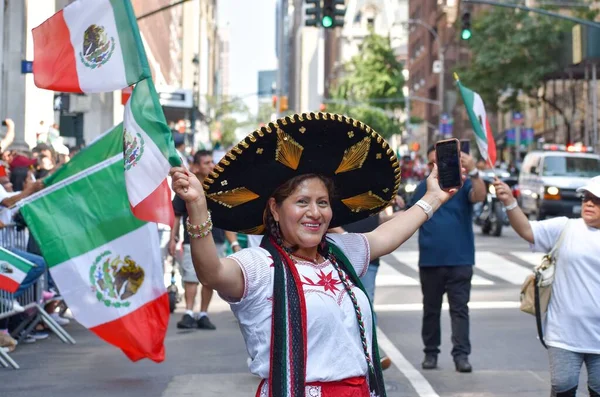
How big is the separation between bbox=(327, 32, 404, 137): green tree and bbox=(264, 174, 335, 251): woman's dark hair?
254 ft

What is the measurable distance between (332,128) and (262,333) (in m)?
0.78

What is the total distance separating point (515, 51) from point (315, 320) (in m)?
48.0

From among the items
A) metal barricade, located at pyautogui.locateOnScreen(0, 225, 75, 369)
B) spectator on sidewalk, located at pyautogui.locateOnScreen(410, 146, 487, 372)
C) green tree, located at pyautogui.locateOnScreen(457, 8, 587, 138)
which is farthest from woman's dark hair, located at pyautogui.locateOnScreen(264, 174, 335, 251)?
green tree, located at pyautogui.locateOnScreen(457, 8, 587, 138)

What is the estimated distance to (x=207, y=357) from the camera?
1134 cm

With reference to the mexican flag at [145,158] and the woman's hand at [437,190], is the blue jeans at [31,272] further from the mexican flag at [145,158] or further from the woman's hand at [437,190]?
the woman's hand at [437,190]

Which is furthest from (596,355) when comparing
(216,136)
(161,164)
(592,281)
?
(216,136)

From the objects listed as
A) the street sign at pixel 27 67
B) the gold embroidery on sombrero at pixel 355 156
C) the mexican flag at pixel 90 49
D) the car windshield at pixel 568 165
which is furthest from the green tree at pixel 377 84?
the gold embroidery on sombrero at pixel 355 156

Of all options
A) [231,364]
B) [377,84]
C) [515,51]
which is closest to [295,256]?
[231,364]

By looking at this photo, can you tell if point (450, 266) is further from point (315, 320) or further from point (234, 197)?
point (315, 320)

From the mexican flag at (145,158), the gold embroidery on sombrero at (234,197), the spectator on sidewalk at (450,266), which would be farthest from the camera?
the spectator on sidewalk at (450,266)

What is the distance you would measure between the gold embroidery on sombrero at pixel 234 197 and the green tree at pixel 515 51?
47401 mm

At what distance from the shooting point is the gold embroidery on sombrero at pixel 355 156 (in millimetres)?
4684

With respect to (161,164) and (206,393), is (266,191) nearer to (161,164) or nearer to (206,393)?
(161,164)

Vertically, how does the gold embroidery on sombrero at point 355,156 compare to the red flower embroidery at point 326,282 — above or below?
above
